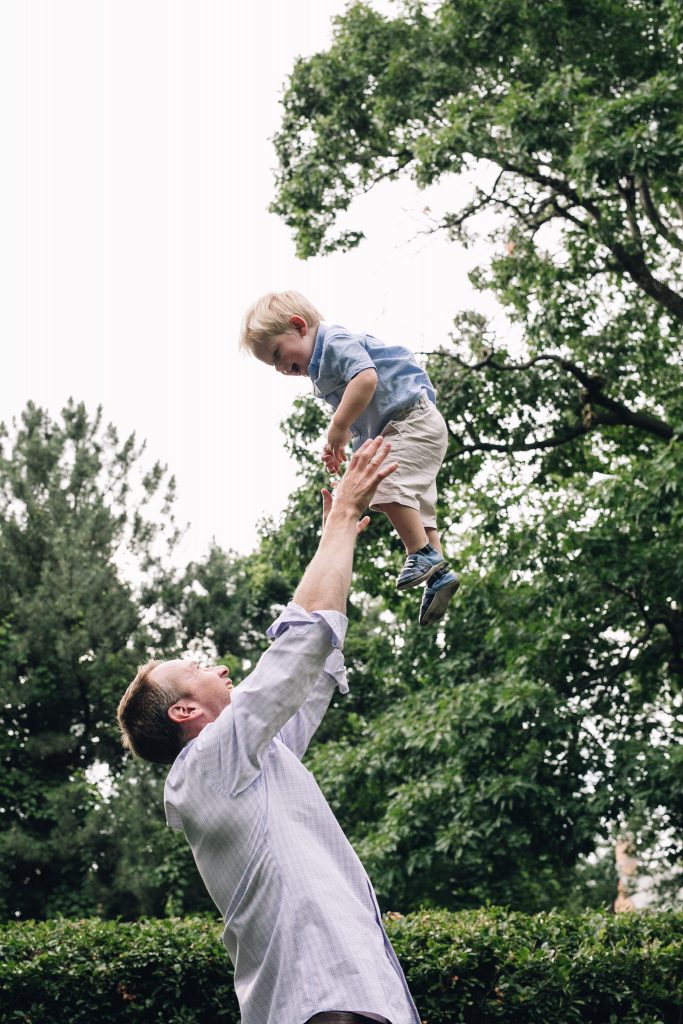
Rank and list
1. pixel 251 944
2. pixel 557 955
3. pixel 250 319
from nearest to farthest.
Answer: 1. pixel 251 944
2. pixel 250 319
3. pixel 557 955

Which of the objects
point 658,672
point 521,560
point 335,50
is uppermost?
point 335,50

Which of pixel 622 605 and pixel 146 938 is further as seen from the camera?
pixel 622 605

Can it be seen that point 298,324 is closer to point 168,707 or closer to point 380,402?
point 380,402

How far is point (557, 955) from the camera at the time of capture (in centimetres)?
487

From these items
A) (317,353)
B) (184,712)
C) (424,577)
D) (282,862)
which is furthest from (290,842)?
(317,353)

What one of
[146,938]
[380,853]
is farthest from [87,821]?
[146,938]

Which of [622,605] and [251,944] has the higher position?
[622,605]

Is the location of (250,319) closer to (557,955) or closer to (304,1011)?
(304,1011)

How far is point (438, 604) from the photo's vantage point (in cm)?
306

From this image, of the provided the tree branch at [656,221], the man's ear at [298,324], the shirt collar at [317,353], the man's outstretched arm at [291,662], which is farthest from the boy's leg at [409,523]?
the tree branch at [656,221]

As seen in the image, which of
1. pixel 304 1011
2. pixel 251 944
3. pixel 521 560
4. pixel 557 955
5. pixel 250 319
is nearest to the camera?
pixel 304 1011

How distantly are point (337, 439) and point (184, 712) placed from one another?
89cm

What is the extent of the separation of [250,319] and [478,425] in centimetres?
737

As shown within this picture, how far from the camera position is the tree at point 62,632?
15898 millimetres
